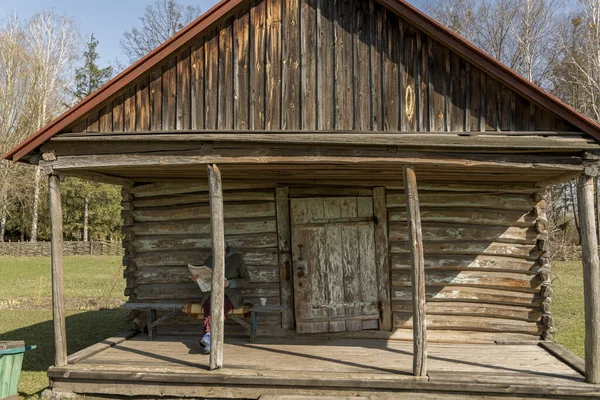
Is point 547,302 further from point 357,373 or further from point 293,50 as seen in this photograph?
point 293,50

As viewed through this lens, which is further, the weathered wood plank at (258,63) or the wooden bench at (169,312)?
the wooden bench at (169,312)

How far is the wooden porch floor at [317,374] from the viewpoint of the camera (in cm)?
664

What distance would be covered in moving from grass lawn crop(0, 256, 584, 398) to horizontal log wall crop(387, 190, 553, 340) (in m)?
1.50

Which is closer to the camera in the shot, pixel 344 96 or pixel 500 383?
pixel 500 383

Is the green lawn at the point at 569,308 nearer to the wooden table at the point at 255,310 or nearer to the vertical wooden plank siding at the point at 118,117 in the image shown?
the wooden table at the point at 255,310

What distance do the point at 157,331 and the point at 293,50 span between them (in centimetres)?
547

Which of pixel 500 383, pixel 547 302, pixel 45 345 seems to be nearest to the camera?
pixel 500 383

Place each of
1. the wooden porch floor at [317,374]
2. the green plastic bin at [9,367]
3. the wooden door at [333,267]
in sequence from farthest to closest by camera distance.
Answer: the wooden door at [333,267] → the wooden porch floor at [317,374] → the green plastic bin at [9,367]

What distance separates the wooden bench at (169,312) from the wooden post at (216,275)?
4.12 ft

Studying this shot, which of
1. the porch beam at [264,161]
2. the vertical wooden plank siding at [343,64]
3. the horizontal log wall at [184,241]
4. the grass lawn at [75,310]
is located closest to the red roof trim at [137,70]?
the porch beam at [264,161]

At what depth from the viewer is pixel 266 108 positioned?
23.6 feet

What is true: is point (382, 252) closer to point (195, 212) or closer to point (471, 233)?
point (471, 233)

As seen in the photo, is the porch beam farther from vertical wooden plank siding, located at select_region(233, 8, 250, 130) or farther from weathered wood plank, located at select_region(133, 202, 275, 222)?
weathered wood plank, located at select_region(133, 202, 275, 222)

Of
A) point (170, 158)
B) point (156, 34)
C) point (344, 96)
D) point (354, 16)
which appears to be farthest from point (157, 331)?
point (156, 34)
